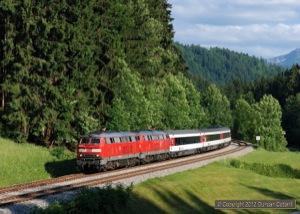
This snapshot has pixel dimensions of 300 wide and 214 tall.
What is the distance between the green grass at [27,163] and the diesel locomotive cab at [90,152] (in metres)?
2.99

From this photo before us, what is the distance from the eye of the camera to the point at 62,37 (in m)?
42.9

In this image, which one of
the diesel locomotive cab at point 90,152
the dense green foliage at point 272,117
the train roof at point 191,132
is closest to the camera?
the diesel locomotive cab at point 90,152

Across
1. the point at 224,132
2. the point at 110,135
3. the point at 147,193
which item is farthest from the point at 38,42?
the point at 224,132

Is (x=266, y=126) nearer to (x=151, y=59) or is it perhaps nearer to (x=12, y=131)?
(x=151, y=59)

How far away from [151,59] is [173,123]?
10764mm

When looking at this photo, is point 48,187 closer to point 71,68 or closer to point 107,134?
point 107,134

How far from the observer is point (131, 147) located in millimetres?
42469

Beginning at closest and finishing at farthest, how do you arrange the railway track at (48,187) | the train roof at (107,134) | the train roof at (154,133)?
the railway track at (48,187)
the train roof at (107,134)
the train roof at (154,133)

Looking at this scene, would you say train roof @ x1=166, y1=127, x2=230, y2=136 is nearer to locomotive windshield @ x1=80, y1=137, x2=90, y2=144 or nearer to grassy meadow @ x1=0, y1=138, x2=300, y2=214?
grassy meadow @ x1=0, y1=138, x2=300, y2=214

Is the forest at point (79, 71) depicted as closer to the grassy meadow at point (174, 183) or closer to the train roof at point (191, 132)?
the train roof at point (191, 132)

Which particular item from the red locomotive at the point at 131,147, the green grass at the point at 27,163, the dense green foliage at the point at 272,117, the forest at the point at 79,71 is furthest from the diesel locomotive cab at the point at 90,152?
the dense green foliage at the point at 272,117

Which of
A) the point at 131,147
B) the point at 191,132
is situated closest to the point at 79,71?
the point at 131,147

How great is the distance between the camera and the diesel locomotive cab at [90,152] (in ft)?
121

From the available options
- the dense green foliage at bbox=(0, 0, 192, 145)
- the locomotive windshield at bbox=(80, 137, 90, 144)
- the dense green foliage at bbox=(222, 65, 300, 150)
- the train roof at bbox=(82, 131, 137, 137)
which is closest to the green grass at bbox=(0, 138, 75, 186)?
the dense green foliage at bbox=(0, 0, 192, 145)
